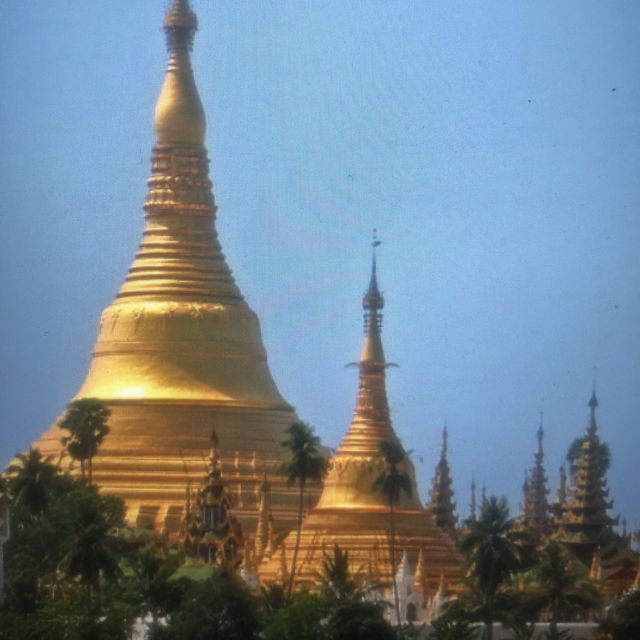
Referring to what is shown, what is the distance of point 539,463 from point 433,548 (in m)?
40.3

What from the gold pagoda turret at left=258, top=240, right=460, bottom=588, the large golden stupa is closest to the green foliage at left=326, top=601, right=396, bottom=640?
the gold pagoda turret at left=258, top=240, right=460, bottom=588

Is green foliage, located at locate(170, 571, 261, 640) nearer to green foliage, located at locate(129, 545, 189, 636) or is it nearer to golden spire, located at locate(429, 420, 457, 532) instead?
green foliage, located at locate(129, 545, 189, 636)

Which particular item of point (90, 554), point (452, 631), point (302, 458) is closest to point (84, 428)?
point (302, 458)

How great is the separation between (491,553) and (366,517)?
24.4 metres

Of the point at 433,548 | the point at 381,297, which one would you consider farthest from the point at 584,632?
the point at 381,297

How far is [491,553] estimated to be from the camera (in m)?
105

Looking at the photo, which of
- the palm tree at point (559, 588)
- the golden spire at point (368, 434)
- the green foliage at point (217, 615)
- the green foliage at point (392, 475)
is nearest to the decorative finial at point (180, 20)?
the golden spire at point (368, 434)

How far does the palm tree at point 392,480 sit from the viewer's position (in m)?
118

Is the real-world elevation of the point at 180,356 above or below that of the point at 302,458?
above

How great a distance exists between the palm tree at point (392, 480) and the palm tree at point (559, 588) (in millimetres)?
5792

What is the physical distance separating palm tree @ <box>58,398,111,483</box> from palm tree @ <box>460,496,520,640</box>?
19.5 meters

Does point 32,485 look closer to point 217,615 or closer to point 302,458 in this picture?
point 302,458

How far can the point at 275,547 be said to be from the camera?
128 m

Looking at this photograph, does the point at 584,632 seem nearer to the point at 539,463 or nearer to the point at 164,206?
the point at 164,206
